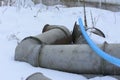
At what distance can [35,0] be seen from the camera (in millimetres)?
11344

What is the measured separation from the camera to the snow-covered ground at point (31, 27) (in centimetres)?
467

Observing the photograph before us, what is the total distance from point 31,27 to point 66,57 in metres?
2.54

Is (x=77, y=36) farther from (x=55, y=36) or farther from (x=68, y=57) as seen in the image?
(x=68, y=57)

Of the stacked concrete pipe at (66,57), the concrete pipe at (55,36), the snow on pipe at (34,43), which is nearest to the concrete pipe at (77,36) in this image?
the concrete pipe at (55,36)

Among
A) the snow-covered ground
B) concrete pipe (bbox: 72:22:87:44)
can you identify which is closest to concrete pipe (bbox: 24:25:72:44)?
concrete pipe (bbox: 72:22:87:44)

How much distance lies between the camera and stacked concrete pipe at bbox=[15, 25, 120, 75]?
459 cm

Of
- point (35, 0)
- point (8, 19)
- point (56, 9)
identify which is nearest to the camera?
point (8, 19)

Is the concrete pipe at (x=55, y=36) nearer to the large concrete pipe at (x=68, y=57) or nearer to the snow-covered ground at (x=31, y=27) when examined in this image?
the large concrete pipe at (x=68, y=57)

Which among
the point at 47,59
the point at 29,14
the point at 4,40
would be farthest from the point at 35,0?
the point at 47,59

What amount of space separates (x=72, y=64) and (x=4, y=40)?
173 cm

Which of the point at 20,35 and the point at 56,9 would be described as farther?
the point at 56,9

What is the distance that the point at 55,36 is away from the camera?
5512 millimetres

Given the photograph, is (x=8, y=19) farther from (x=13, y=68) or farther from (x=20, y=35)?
(x=13, y=68)

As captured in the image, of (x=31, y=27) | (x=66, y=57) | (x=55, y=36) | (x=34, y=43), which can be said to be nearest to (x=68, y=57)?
(x=66, y=57)
